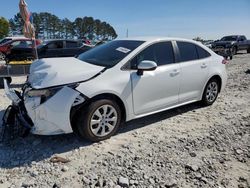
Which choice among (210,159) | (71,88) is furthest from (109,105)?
(210,159)

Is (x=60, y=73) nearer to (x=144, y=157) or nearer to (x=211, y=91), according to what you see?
(x=144, y=157)

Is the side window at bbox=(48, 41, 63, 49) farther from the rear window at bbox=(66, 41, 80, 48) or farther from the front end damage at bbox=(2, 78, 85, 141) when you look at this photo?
the front end damage at bbox=(2, 78, 85, 141)

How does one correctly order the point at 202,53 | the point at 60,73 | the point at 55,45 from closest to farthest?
the point at 60,73 < the point at 202,53 < the point at 55,45

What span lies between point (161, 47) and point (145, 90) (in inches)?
38.8

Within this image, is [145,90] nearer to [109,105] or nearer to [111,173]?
[109,105]

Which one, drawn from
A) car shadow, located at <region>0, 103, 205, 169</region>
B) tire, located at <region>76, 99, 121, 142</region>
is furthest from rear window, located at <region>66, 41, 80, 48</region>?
tire, located at <region>76, 99, 121, 142</region>

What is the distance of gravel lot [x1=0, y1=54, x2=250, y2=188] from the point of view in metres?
3.43

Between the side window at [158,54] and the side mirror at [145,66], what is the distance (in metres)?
0.12

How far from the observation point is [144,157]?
3.97 meters

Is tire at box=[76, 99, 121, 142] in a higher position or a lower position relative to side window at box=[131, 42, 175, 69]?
lower

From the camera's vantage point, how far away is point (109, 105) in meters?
4.37

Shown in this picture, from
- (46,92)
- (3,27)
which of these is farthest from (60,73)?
(3,27)

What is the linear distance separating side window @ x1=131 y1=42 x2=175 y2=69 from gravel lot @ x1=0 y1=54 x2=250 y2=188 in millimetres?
1139

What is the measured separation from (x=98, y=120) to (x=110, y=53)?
1349 millimetres
